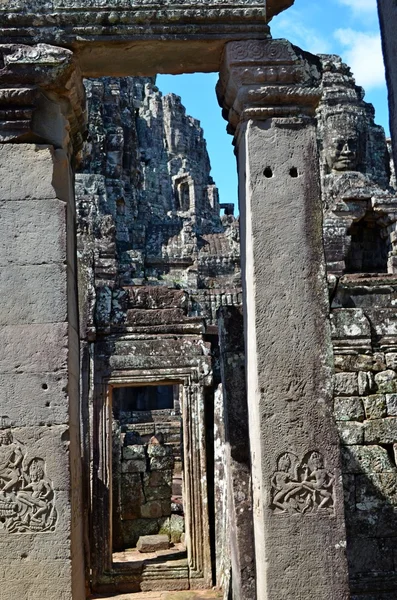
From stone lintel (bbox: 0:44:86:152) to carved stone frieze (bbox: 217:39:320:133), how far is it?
4.02ft

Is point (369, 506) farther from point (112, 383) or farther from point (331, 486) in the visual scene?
point (112, 383)

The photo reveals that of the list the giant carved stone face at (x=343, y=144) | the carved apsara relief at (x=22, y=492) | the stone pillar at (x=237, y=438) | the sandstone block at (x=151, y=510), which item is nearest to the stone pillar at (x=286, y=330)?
the stone pillar at (x=237, y=438)

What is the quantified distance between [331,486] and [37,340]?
7.35 ft

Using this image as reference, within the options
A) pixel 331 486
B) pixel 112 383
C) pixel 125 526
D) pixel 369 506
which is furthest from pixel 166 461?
pixel 331 486

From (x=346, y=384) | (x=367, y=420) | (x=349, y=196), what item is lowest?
(x=367, y=420)

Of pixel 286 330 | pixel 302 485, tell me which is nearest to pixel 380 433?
pixel 302 485

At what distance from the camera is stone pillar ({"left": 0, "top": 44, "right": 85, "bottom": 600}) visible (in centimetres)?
470

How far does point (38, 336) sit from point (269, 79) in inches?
98.3

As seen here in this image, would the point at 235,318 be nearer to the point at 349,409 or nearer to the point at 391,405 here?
the point at 349,409

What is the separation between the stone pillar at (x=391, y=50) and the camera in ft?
17.8

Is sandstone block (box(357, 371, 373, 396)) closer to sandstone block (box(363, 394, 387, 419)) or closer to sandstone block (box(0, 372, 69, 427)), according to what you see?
sandstone block (box(363, 394, 387, 419))

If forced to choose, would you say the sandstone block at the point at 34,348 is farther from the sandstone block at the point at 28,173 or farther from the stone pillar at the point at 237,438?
the stone pillar at the point at 237,438

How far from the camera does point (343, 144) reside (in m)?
16.9

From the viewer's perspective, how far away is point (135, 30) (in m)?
5.25
